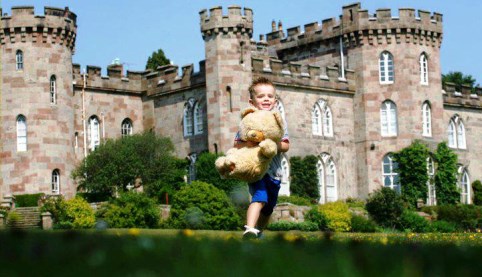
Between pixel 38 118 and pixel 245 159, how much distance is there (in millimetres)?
32283

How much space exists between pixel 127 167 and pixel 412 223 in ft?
38.1

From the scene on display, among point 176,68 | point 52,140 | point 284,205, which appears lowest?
point 284,205

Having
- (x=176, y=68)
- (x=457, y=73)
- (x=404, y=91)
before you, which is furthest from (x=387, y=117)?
(x=457, y=73)

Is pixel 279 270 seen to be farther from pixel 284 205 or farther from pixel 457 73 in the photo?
pixel 457 73

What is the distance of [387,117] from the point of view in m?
48.4

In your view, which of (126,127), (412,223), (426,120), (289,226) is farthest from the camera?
(426,120)

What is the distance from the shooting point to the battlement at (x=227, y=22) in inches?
1710

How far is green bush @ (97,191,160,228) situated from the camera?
33.7 metres

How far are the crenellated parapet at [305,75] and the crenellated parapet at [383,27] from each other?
183 cm

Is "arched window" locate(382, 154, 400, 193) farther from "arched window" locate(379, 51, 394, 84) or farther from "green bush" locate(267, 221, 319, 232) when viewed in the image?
"green bush" locate(267, 221, 319, 232)

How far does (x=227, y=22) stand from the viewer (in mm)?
43438

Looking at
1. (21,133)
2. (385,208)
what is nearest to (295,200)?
(385,208)

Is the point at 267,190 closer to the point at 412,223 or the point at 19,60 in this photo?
the point at 412,223

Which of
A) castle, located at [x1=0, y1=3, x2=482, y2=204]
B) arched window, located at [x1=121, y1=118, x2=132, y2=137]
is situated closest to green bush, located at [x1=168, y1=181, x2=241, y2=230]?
castle, located at [x1=0, y1=3, x2=482, y2=204]
